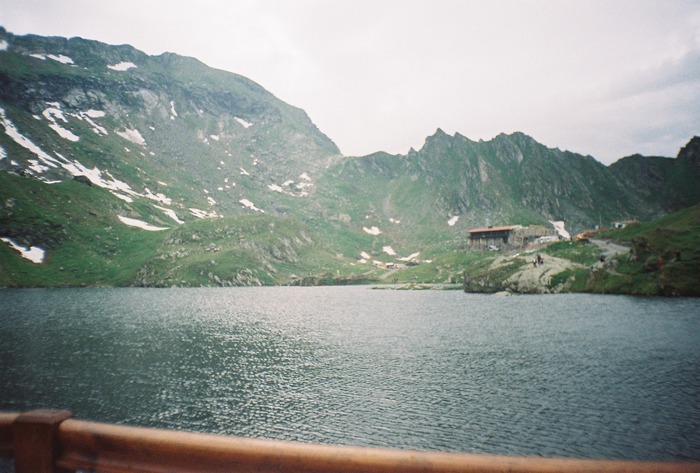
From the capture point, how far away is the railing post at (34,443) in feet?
15.1

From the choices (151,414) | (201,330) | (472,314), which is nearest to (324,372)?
(151,414)

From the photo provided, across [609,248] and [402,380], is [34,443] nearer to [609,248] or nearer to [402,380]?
[402,380]

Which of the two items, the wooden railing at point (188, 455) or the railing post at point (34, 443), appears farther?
the railing post at point (34, 443)

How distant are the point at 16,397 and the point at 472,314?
8617 cm

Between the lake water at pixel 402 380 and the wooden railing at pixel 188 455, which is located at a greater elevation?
the wooden railing at pixel 188 455

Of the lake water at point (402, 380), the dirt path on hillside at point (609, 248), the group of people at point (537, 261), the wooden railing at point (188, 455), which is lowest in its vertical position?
the lake water at point (402, 380)

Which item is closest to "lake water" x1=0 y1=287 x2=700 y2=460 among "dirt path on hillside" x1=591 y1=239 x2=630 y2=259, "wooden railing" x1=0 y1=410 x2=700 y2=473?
"wooden railing" x1=0 y1=410 x2=700 y2=473

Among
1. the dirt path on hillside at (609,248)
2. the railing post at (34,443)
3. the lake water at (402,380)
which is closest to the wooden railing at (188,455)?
the railing post at (34,443)

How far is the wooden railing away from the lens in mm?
3975

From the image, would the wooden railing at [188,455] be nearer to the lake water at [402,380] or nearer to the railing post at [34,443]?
the railing post at [34,443]

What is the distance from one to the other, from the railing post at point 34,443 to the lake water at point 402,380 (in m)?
27.8

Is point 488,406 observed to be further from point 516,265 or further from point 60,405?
point 516,265

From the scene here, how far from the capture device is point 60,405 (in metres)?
36.5

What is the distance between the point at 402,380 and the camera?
143 ft
